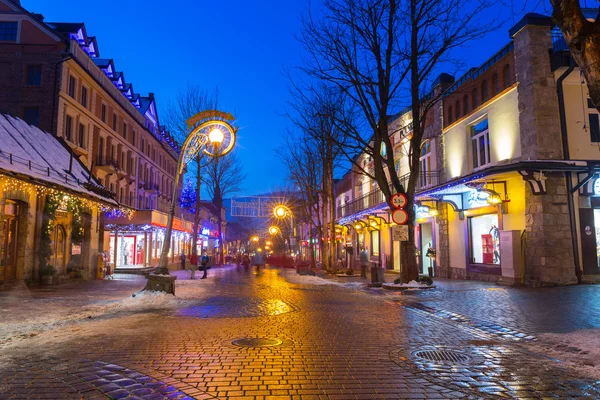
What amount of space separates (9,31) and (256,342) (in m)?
25.1

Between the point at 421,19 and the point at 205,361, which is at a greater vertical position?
the point at 421,19

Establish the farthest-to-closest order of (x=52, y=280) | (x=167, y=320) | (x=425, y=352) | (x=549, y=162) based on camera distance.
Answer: (x=52, y=280) → (x=549, y=162) → (x=167, y=320) → (x=425, y=352)

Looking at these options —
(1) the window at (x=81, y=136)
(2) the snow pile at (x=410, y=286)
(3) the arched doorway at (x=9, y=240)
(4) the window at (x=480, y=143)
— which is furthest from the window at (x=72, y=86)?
(4) the window at (x=480, y=143)

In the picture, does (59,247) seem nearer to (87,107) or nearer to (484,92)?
(87,107)

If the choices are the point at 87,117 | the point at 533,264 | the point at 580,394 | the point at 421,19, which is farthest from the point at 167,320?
the point at 87,117

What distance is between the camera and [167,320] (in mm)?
9828

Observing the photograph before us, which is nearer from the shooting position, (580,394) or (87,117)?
(580,394)

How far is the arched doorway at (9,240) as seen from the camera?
16.6m

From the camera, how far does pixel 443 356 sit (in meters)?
6.63

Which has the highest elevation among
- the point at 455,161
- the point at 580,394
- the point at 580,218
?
the point at 455,161

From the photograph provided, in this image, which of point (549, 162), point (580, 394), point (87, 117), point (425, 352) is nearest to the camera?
point (580, 394)

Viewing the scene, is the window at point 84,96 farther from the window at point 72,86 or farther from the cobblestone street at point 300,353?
the cobblestone street at point 300,353

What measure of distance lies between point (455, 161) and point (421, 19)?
7.81m

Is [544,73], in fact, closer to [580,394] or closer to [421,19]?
[421,19]
